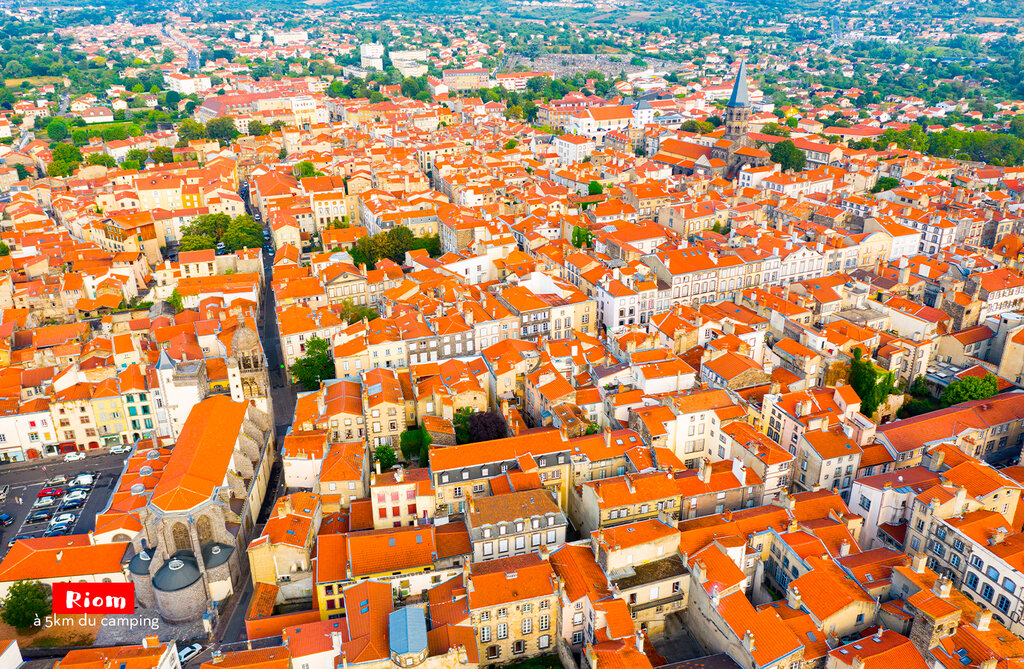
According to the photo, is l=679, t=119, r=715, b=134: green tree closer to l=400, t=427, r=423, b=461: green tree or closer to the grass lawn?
l=400, t=427, r=423, b=461: green tree

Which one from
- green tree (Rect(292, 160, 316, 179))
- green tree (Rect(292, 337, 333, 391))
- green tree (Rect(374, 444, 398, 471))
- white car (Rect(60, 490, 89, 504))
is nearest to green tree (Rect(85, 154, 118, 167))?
green tree (Rect(292, 160, 316, 179))

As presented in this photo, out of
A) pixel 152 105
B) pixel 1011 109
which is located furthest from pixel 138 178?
pixel 1011 109

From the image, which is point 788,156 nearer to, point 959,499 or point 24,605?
point 959,499

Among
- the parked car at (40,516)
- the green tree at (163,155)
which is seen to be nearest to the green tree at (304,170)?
the green tree at (163,155)

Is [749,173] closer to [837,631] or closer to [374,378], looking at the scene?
[374,378]

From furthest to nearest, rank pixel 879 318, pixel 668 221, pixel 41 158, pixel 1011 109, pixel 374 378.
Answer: pixel 1011 109, pixel 41 158, pixel 668 221, pixel 879 318, pixel 374 378

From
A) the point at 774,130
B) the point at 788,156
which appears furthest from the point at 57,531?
the point at 774,130

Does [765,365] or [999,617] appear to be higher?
[765,365]
